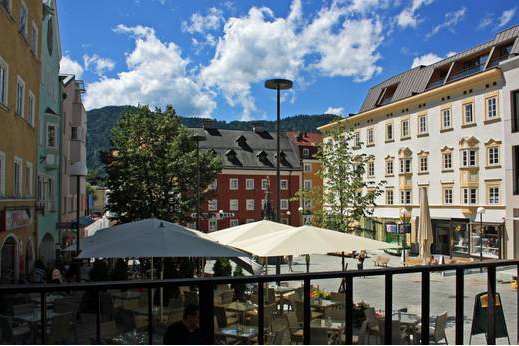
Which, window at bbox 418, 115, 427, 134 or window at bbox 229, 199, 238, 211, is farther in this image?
window at bbox 229, 199, 238, 211

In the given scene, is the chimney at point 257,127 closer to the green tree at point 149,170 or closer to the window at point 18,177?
the green tree at point 149,170

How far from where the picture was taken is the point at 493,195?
34281 millimetres

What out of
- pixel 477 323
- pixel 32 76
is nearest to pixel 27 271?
pixel 32 76

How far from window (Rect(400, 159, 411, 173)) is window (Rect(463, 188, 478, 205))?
6798 mm

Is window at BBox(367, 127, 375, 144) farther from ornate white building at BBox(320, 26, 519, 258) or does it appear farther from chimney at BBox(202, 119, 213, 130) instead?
chimney at BBox(202, 119, 213, 130)

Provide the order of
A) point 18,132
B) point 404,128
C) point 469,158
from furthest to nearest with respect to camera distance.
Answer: point 404,128
point 469,158
point 18,132

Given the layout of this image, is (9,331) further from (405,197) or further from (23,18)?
(405,197)

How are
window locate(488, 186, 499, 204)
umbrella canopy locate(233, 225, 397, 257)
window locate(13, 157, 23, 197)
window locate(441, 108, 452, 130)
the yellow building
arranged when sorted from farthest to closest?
window locate(441, 108, 452, 130) < window locate(488, 186, 499, 204) < window locate(13, 157, 23, 197) < the yellow building < umbrella canopy locate(233, 225, 397, 257)

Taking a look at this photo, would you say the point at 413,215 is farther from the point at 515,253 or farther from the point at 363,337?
the point at 363,337

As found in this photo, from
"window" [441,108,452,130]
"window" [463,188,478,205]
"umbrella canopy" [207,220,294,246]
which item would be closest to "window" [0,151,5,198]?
"umbrella canopy" [207,220,294,246]

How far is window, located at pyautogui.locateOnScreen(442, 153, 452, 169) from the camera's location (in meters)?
38.4

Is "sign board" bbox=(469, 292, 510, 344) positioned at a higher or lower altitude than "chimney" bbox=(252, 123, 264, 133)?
lower

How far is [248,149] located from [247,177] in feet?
16.2

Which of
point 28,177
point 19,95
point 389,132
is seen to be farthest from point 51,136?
point 389,132
